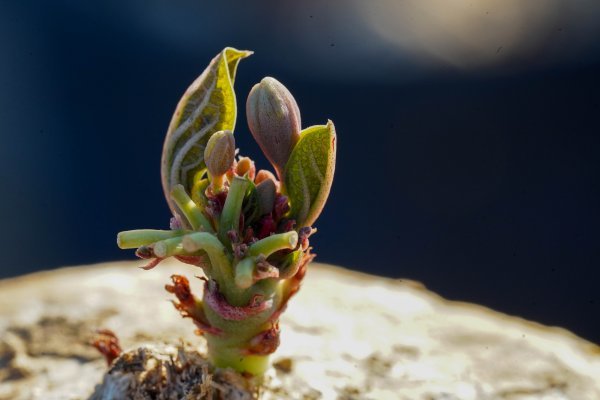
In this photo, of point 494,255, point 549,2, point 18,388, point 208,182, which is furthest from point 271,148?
point 549,2

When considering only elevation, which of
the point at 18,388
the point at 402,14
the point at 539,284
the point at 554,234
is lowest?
the point at 18,388

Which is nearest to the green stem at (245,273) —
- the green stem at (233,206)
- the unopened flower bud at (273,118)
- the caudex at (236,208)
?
the caudex at (236,208)

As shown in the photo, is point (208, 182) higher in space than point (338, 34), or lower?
lower

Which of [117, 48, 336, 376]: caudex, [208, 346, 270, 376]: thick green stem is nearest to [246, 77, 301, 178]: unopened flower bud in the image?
[117, 48, 336, 376]: caudex

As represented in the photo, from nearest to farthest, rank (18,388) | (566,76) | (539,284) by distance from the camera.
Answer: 1. (18,388)
2. (539,284)
3. (566,76)

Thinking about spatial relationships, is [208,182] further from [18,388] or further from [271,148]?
[18,388]

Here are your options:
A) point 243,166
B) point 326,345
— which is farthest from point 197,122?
point 326,345
